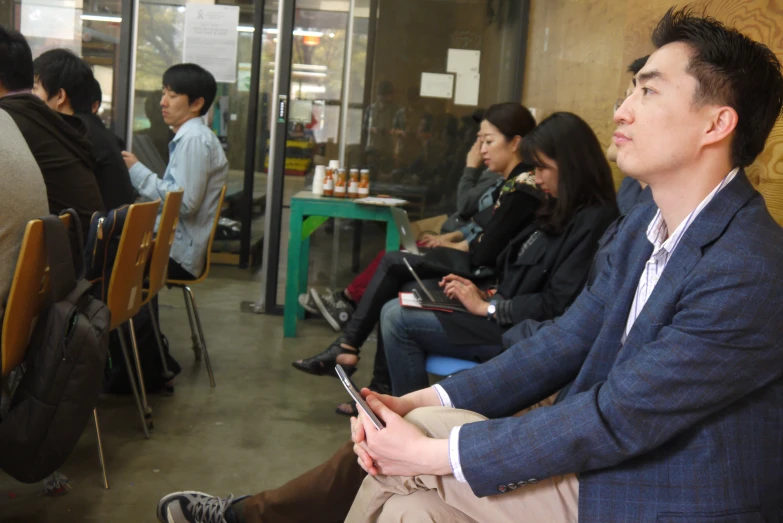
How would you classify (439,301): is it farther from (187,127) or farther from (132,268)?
(187,127)

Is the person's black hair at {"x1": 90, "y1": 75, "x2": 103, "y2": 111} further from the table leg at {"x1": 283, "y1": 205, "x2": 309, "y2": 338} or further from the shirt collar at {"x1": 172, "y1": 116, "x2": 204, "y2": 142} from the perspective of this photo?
Result: the table leg at {"x1": 283, "y1": 205, "x2": 309, "y2": 338}

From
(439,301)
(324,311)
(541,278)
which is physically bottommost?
(324,311)

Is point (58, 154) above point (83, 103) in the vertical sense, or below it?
below

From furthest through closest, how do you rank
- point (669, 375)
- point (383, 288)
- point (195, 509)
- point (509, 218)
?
point (383, 288), point (509, 218), point (195, 509), point (669, 375)

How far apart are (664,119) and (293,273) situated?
339 cm

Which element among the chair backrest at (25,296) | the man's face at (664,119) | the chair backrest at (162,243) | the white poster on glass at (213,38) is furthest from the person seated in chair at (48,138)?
the white poster on glass at (213,38)

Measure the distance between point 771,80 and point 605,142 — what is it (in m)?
2.11

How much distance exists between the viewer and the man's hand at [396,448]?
132cm

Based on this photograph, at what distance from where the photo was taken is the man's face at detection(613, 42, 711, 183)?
129 centimetres

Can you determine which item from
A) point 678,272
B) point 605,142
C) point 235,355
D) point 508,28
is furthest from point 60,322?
point 508,28

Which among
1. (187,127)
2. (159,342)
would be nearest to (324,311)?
(187,127)

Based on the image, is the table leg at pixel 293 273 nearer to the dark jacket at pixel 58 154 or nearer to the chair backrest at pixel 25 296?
the dark jacket at pixel 58 154

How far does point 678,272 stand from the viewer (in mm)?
1238

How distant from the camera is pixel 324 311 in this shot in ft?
15.6
